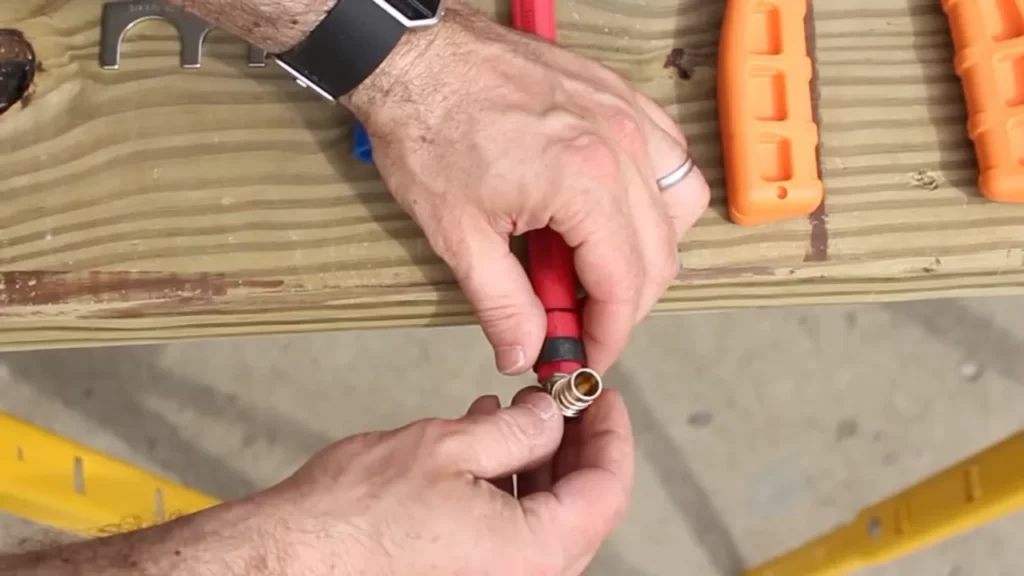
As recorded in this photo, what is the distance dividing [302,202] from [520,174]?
0.41ft

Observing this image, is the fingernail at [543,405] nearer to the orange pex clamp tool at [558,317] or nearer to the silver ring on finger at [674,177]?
the orange pex clamp tool at [558,317]

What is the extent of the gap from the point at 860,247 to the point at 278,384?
902 millimetres

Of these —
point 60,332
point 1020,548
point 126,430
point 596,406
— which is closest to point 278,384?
point 126,430

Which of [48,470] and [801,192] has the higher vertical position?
[801,192]

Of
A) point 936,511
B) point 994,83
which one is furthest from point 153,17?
point 936,511

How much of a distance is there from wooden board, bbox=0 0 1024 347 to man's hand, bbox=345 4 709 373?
26 mm

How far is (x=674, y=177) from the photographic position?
1.76 ft

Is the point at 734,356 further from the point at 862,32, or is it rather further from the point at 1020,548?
the point at 862,32

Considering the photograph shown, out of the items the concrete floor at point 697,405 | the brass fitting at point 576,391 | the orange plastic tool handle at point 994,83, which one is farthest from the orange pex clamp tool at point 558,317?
the concrete floor at point 697,405

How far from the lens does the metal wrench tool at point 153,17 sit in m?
0.56

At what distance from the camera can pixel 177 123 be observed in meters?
0.55

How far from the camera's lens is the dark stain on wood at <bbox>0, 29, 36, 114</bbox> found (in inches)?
21.8

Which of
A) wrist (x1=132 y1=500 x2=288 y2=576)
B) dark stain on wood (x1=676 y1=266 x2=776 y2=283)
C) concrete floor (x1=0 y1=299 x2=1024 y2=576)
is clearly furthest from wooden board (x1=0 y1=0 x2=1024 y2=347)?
concrete floor (x1=0 y1=299 x2=1024 y2=576)

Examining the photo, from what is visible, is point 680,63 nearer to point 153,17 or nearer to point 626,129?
point 626,129
